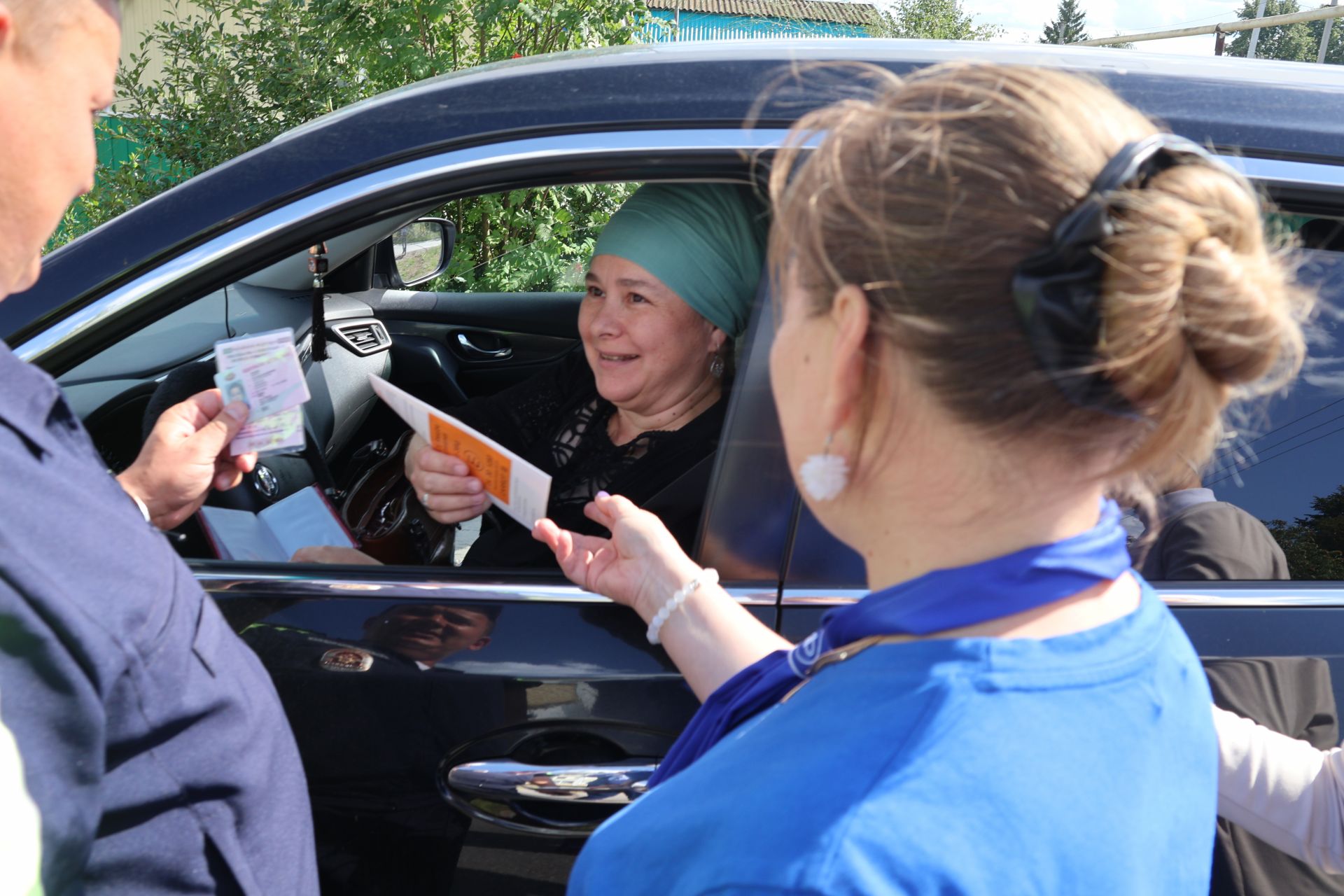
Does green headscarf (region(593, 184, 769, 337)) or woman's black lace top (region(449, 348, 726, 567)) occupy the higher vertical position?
green headscarf (region(593, 184, 769, 337))

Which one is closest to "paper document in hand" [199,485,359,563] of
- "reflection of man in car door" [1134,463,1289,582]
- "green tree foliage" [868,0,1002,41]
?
"reflection of man in car door" [1134,463,1289,582]

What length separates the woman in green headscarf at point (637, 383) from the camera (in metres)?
2.00

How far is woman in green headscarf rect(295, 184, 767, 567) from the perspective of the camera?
6.57 ft

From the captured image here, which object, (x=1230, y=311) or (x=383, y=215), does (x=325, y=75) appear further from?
(x=1230, y=311)

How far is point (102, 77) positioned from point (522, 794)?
101 centimetres

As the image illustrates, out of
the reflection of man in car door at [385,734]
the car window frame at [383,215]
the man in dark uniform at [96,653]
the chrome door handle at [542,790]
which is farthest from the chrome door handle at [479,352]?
the man in dark uniform at [96,653]

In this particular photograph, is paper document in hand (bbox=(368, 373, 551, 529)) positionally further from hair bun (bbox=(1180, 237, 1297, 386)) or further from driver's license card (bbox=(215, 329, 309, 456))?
hair bun (bbox=(1180, 237, 1297, 386))

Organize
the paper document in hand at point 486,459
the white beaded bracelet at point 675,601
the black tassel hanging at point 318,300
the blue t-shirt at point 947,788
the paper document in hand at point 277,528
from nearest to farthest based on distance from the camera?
1. the blue t-shirt at point 947,788
2. the white beaded bracelet at point 675,601
3. the paper document in hand at point 486,459
4. the paper document in hand at point 277,528
5. the black tassel hanging at point 318,300

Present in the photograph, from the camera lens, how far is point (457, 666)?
149cm

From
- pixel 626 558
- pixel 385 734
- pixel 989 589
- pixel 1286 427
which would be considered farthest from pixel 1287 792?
pixel 385 734

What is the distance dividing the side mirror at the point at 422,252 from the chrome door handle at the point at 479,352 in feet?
1.20

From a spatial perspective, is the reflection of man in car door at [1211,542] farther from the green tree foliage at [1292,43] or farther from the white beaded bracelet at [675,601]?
the green tree foliage at [1292,43]

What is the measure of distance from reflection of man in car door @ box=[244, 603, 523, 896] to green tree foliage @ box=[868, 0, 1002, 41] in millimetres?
21314

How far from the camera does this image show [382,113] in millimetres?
1565
